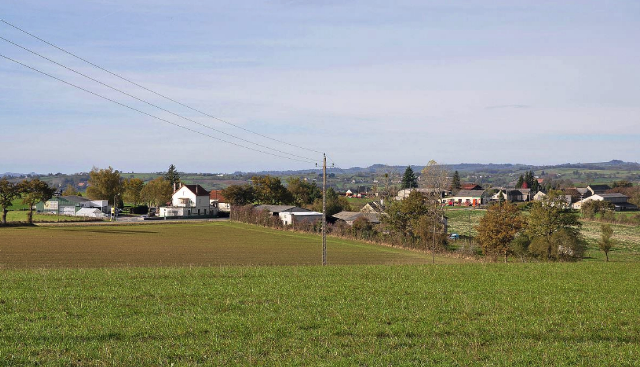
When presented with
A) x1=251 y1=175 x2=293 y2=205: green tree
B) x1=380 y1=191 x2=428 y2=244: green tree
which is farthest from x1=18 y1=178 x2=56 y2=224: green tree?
x1=380 y1=191 x2=428 y2=244: green tree

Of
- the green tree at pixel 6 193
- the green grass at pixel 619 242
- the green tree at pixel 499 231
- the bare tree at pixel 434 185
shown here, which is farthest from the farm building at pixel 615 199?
the green tree at pixel 6 193

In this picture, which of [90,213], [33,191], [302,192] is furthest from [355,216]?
[33,191]

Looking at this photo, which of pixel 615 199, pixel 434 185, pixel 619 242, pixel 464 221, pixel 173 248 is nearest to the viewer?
pixel 173 248

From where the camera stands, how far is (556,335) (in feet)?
50.8

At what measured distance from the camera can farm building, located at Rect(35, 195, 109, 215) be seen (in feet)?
429

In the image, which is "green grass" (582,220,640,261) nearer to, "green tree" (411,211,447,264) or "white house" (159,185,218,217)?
"green tree" (411,211,447,264)

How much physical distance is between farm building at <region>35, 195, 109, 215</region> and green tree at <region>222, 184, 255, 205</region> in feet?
98.0

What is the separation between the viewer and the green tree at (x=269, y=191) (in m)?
141

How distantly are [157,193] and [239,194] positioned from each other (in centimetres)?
3350

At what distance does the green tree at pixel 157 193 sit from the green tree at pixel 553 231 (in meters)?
116

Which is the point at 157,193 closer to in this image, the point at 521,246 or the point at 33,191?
the point at 33,191

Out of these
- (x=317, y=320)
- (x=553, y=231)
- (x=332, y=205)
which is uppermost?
(x=317, y=320)

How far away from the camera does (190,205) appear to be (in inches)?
5546

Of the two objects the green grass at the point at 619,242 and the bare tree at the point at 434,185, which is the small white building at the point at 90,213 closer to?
the bare tree at the point at 434,185
